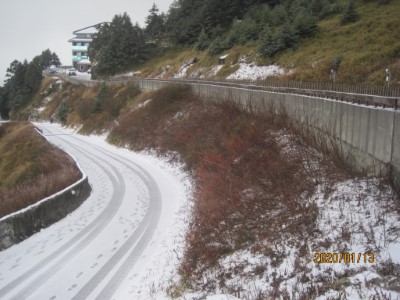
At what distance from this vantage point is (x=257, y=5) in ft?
219

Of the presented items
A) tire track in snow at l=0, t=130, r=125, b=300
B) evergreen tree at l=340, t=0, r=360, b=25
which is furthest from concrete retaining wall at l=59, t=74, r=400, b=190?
evergreen tree at l=340, t=0, r=360, b=25

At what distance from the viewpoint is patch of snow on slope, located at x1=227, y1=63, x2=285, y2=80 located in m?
39.7

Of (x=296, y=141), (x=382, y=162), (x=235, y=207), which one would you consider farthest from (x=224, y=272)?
(x=296, y=141)

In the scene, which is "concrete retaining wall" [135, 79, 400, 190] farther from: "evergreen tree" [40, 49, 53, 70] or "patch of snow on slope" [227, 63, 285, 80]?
"evergreen tree" [40, 49, 53, 70]

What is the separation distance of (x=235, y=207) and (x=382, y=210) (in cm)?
483

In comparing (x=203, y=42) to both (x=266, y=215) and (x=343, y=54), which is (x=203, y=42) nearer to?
(x=343, y=54)

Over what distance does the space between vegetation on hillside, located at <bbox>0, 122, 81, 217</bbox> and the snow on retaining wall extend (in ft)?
3.96

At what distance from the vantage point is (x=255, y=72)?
140ft

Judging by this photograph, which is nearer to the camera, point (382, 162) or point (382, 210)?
point (382, 210)

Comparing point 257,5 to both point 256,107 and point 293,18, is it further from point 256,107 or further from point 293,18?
point 256,107

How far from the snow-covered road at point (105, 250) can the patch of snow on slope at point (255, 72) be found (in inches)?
903

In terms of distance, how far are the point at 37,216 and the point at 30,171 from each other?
595 inches

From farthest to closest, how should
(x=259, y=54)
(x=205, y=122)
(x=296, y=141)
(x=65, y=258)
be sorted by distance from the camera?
(x=259, y=54), (x=205, y=122), (x=296, y=141), (x=65, y=258)

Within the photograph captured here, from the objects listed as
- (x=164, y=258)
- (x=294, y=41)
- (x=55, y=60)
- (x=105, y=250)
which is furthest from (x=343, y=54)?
(x=55, y=60)
